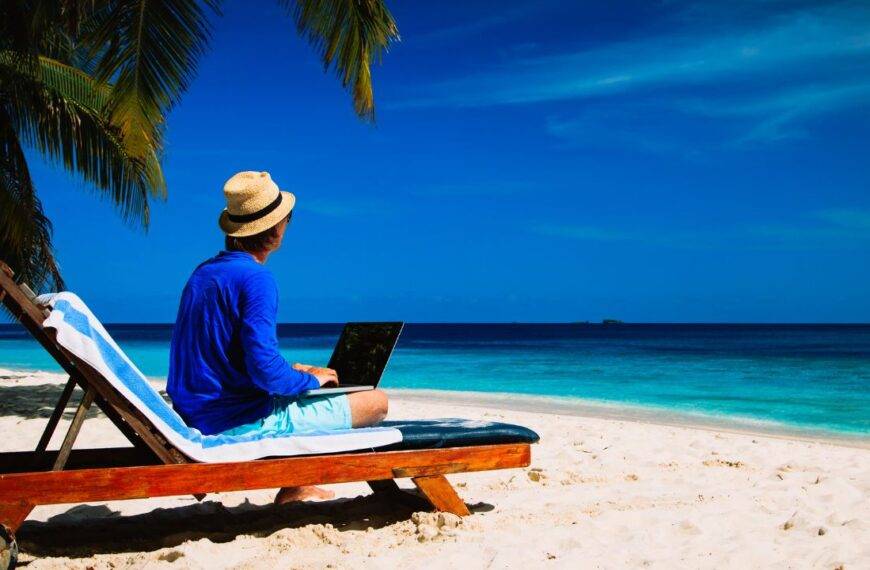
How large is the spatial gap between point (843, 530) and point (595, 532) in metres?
→ 1.11

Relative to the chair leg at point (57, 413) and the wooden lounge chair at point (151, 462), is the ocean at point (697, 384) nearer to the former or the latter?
the wooden lounge chair at point (151, 462)

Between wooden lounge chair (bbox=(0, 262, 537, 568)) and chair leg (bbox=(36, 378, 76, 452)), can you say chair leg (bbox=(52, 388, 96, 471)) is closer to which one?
wooden lounge chair (bbox=(0, 262, 537, 568))

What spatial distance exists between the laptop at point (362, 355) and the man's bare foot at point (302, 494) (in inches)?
28.9

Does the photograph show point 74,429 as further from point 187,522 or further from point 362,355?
point 362,355

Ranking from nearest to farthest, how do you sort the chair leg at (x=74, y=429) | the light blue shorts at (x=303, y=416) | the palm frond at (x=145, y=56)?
the chair leg at (x=74, y=429), the light blue shorts at (x=303, y=416), the palm frond at (x=145, y=56)

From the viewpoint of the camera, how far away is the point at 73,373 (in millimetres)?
2930

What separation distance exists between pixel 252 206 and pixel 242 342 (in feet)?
1.92

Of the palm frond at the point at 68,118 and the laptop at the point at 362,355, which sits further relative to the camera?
the palm frond at the point at 68,118

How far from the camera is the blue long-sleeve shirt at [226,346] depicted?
3.04m

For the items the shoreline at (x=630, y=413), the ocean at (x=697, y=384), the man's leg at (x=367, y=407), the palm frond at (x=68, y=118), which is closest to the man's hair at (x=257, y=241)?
the man's leg at (x=367, y=407)

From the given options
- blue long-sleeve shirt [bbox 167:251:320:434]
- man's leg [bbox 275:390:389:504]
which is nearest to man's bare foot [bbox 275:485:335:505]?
man's leg [bbox 275:390:389:504]

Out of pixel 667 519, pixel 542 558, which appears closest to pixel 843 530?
pixel 667 519

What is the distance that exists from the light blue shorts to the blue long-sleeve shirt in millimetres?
110

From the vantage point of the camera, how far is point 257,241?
3.28 m
